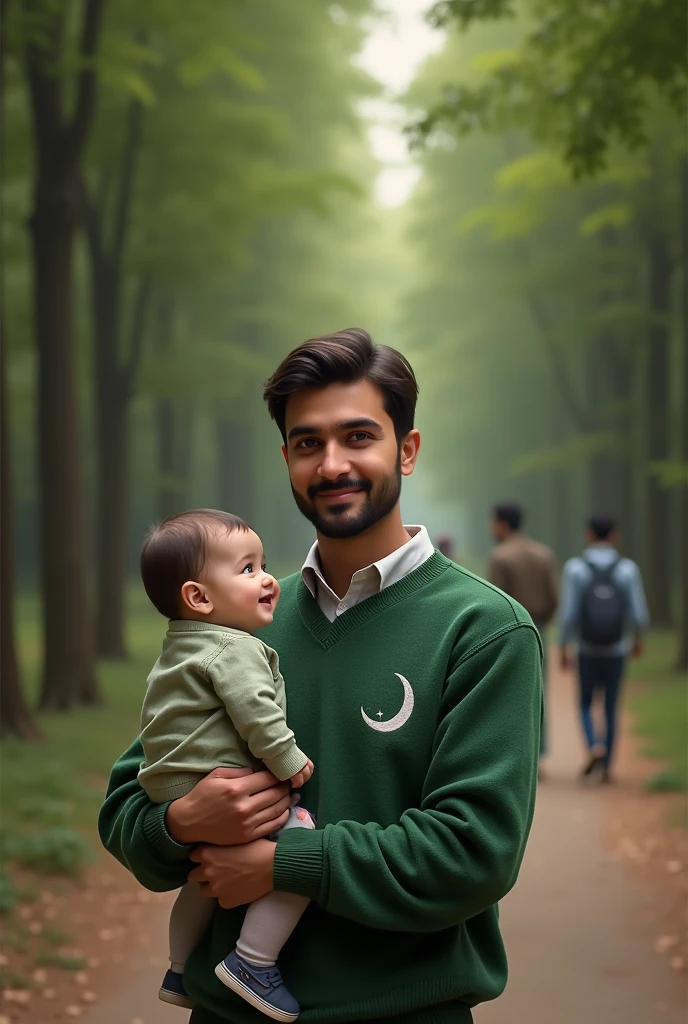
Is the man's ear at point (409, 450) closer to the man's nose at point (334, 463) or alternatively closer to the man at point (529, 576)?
the man's nose at point (334, 463)

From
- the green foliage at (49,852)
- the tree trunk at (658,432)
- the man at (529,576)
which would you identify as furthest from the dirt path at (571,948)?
the tree trunk at (658,432)

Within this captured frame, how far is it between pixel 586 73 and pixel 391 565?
634cm

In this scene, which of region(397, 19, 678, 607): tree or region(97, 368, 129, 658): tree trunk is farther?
region(397, 19, 678, 607): tree

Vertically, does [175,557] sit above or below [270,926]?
above

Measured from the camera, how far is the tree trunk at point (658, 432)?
20.2 m

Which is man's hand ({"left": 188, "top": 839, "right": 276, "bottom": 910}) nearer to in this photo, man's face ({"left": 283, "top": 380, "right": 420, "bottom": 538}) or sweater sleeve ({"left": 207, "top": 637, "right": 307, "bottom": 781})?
sweater sleeve ({"left": 207, "top": 637, "right": 307, "bottom": 781})

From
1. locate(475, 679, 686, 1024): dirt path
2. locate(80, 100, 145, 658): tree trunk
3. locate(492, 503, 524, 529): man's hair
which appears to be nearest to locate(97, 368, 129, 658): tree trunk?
locate(80, 100, 145, 658): tree trunk

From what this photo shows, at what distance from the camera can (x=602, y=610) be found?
10.3m

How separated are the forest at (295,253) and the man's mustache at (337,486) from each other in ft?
19.5

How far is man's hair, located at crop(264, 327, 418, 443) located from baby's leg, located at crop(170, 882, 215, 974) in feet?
3.77

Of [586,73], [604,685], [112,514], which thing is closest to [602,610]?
[604,685]

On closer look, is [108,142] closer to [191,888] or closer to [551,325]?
[551,325]

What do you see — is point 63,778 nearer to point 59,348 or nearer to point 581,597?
point 581,597

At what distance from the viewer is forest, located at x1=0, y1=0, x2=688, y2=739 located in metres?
10.5
